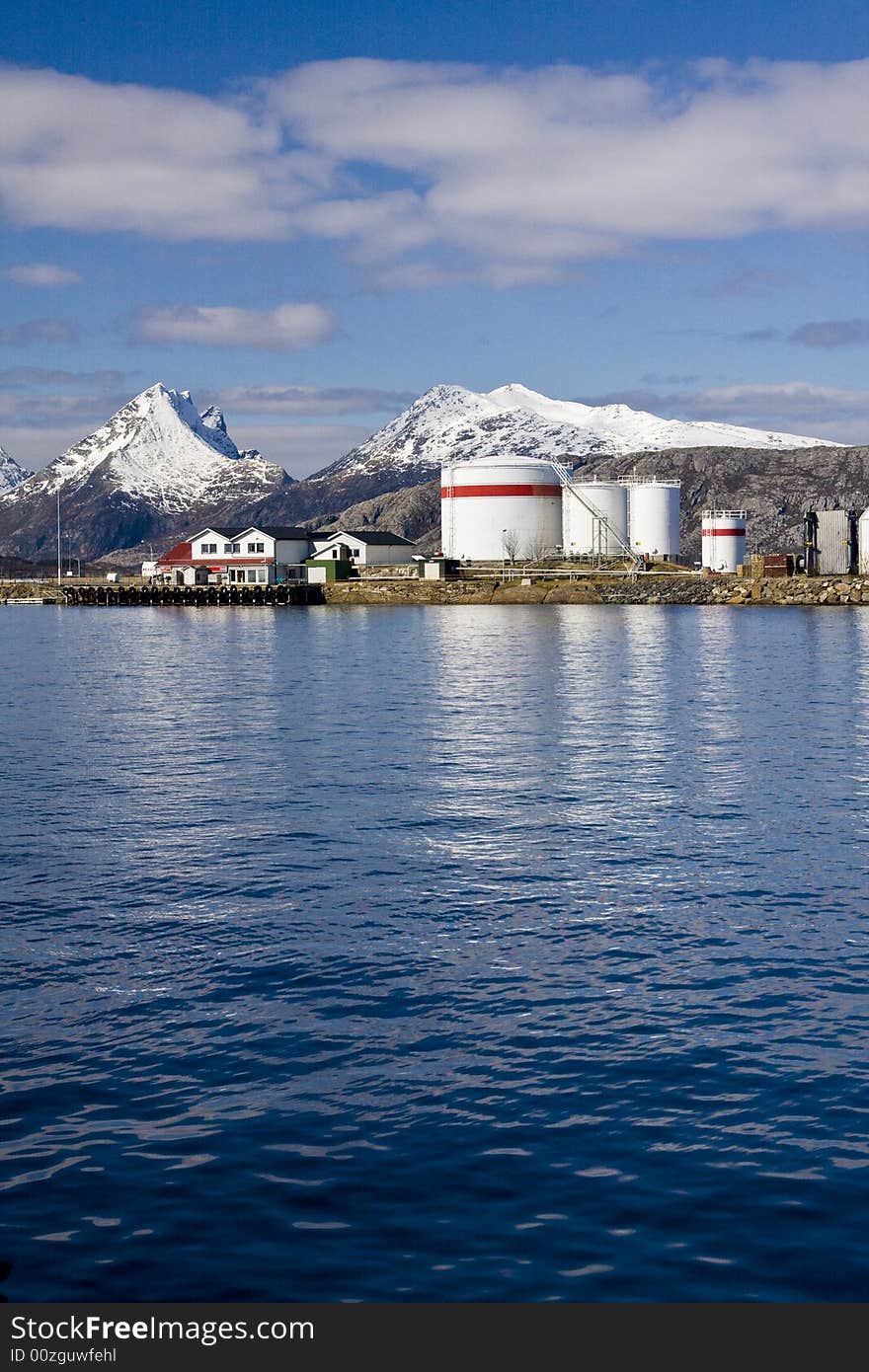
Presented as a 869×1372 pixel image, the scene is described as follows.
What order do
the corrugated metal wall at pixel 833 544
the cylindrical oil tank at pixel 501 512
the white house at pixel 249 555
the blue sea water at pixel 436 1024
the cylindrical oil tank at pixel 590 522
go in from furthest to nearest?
Result: the white house at pixel 249 555 < the cylindrical oil tank at pixel 590 522 < the cylindrical oil tank at pixel 501 512 < the corrugated metal wall at pixel 833 544 < the blue sea water at pixel 436 1024

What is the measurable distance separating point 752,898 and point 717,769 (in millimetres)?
15901

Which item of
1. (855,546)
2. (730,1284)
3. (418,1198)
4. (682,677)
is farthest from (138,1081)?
(855,546)

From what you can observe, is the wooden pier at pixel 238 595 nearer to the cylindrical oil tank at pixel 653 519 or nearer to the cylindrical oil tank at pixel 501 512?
the cylindrical oil tank at pixel 501 512

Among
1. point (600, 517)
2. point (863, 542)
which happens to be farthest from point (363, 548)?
point (863, 542)

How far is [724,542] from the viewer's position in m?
183

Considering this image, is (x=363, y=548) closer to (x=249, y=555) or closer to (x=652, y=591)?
(x=249, y=555)

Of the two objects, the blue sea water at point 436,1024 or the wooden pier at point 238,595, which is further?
the wooden pier at point 238,595

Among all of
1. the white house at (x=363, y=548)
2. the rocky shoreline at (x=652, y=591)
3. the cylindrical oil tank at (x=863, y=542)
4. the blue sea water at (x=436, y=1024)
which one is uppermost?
the white house at (x=363, y=548)

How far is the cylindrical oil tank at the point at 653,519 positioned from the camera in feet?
604

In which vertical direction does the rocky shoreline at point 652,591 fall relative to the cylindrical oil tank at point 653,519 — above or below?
below

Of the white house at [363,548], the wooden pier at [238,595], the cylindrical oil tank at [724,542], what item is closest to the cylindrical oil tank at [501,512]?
the white house at [363,548]

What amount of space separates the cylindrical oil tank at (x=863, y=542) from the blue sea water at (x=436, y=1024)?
385ft

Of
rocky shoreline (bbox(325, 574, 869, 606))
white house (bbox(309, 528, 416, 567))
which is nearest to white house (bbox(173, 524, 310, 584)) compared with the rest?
white house (bbox(309, 528, 416, 567))

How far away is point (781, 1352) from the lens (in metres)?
11.7
